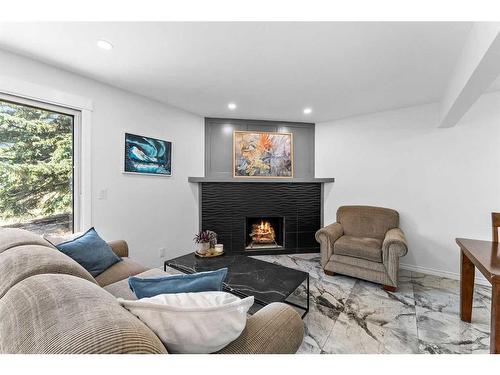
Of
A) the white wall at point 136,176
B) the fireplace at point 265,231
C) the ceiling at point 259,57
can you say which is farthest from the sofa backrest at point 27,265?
the fireplace at point 265,231

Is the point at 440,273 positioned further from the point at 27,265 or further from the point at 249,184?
the point at 27,265

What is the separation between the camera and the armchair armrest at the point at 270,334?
787 millimetres

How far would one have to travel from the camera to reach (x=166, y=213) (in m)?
3.01

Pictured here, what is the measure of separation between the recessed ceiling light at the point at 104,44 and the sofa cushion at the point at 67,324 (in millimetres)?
1722

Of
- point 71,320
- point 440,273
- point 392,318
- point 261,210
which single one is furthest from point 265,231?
point 71,320

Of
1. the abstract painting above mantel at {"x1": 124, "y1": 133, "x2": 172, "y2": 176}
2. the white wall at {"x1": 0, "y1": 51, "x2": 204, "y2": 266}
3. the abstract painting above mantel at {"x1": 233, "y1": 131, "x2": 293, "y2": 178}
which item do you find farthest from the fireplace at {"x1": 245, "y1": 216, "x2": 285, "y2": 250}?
the abstract painting above mantel at {"x1": 124, "y1": 133, "x2": 172, "y2": 176}

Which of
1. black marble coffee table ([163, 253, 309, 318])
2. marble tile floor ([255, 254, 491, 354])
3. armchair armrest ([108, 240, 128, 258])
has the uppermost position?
armchair armrest ([108, 240, 128, 258])

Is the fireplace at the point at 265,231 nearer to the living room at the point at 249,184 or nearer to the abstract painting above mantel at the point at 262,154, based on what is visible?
the living room at the point at 249,184

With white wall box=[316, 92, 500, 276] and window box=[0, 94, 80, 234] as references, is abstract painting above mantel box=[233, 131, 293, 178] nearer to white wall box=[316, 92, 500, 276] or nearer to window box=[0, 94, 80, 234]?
white wall box=[316, 92, 500, 276]

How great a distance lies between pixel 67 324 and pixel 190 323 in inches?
12.5

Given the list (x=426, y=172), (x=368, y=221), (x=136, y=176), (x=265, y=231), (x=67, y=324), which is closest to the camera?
(x=67, y=324)

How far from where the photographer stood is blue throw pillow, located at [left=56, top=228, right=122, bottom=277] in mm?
1628

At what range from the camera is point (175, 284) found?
912 millimetres

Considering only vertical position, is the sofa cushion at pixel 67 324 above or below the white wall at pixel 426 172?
below
